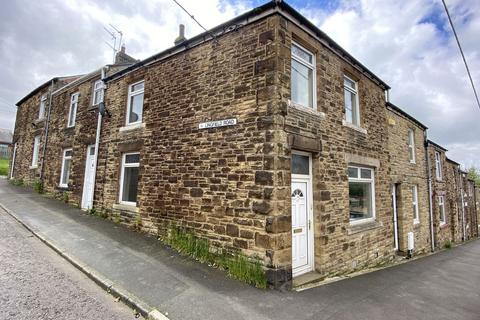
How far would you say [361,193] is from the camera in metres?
8.28

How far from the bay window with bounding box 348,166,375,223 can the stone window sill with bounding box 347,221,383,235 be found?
0.40 feet

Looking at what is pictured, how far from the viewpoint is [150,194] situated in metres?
7.68

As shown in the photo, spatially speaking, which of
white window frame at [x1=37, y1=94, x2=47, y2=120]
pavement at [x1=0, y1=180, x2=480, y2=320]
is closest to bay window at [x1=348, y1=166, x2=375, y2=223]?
pavement at [x1=0, y1=180, x2=480, y2=320]

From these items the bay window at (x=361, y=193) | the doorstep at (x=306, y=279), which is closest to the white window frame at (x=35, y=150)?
the doorstep at (x=306, y=279)

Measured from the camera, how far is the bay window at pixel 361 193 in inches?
306

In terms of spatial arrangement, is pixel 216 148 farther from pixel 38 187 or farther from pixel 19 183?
pixel 19 183

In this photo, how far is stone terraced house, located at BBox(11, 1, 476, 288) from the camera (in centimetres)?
548

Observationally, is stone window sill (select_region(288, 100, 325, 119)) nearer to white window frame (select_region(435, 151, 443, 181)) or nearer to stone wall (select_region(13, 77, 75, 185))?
white window frame (select_region(435, 151, 443, 181))

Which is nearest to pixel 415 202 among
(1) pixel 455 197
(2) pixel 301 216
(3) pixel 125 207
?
(1) pixel 455 197

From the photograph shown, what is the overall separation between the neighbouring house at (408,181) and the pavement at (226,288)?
9.86 ft

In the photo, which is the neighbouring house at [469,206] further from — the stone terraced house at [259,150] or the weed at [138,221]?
the weed at [138,221]

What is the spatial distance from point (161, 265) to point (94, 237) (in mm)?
2694

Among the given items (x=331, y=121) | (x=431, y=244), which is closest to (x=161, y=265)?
(x=331, y=121)

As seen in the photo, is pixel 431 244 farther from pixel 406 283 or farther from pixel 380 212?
pixel 406 283
